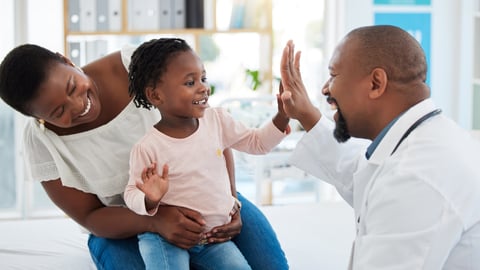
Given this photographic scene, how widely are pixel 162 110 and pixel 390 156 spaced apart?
0.65 meters

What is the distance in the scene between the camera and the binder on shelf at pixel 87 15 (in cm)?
415

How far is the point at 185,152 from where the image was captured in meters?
1.76

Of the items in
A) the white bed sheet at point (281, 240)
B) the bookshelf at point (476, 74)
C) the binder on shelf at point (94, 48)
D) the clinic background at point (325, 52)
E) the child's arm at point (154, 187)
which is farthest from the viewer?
the bookshelf at point (476, 74)

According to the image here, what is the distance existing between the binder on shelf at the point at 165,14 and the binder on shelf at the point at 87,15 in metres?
0.37

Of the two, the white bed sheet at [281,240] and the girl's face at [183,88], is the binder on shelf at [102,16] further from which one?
the girl's face at [183,88]

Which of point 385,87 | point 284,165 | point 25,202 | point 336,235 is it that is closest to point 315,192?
point 284,165

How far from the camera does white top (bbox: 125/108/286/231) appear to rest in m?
1.75

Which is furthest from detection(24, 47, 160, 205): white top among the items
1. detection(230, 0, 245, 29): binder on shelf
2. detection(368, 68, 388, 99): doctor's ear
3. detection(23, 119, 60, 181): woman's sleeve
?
detection(230, 0, 245, 29): binder on shelf

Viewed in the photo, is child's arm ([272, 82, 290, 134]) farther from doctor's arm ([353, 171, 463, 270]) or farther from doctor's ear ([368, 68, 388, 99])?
doctor's arm ([353, 171, 463, 270])

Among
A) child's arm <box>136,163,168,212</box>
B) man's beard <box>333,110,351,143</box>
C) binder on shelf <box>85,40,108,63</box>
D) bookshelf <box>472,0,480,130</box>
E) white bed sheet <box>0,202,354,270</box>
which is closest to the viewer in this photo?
man's beard <box>333,110,351,143</box>

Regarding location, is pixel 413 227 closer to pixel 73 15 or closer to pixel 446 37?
pixel 73 15

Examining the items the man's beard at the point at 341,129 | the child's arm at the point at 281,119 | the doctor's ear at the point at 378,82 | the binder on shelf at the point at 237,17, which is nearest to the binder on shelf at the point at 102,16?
the binder on shelf at the point at 237,17

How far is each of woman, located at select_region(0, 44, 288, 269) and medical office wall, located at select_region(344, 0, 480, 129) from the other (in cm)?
279

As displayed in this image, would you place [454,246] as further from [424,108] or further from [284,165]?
[284,165]
